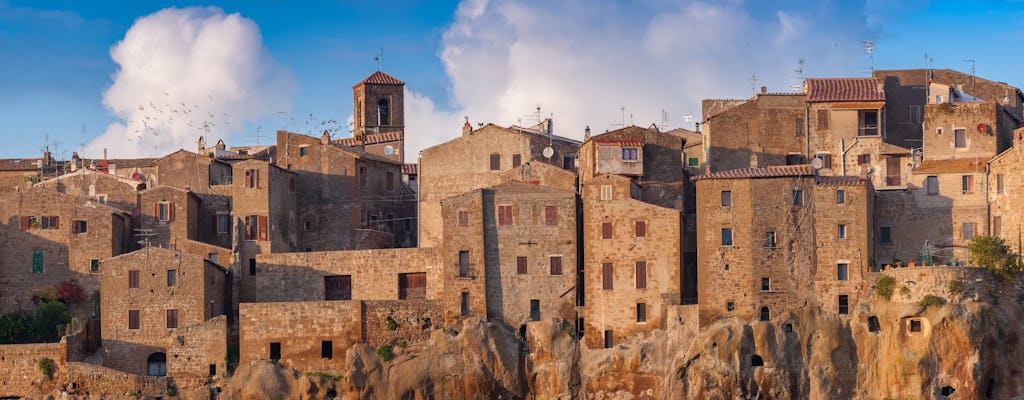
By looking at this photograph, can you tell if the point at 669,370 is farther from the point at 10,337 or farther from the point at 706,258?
Answer: the point at 10,337

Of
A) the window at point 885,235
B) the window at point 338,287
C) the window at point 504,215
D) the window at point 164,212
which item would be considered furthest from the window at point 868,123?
the window at point 164,212

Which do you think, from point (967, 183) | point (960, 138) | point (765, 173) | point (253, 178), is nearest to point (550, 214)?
point (765, 173)

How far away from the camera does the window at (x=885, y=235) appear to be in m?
73.7

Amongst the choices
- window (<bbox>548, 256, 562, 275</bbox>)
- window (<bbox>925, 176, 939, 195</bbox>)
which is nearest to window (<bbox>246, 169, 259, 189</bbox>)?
window (<bbox>548, 256, 562, 275</bbox>)

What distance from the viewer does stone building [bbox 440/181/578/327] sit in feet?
238

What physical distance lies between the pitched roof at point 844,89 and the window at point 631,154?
386 inches

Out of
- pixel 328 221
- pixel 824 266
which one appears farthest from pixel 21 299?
pixel 824 266

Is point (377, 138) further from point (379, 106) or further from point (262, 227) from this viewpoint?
point (262, 227)

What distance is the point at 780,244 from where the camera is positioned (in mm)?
71125

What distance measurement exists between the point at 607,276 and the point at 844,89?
Result: 16.7 meters

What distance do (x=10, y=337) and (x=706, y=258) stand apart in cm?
3097

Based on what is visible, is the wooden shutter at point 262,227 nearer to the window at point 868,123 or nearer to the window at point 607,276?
the window at point 607,276

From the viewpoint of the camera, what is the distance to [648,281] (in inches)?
2817

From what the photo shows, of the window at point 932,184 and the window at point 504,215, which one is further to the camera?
the window at point 932,184
